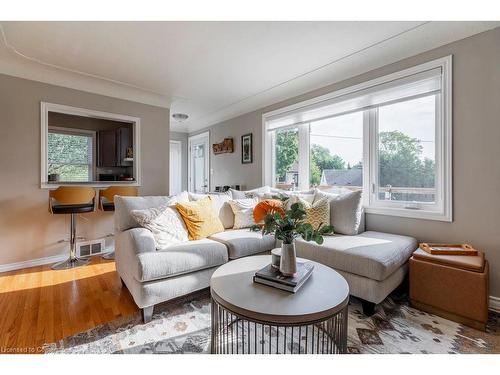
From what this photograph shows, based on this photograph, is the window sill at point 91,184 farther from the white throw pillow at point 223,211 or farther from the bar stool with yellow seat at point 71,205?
the white throw pillow at point 223,211

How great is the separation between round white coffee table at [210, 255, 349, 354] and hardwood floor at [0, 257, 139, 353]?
3.29ft

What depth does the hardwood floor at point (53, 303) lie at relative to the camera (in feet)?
5.39

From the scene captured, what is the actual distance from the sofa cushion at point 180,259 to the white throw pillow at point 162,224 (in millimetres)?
98

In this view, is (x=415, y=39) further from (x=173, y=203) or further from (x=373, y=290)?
(x=173, y=203)

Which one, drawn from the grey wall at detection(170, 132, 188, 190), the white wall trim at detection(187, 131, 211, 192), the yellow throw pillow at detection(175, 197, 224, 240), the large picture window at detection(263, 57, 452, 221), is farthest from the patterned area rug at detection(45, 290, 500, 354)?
the grey wall at detection(170, 132, 188, 190)

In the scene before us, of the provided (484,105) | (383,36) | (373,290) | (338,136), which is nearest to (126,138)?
Result: (338,136)

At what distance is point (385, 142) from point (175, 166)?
486 centimetres

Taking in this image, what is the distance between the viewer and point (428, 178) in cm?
246

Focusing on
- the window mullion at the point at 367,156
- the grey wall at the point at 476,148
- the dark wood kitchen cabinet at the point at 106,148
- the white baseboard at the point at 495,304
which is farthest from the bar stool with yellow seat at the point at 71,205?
the white baseboard at the point at 495,304

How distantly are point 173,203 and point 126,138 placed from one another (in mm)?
3045

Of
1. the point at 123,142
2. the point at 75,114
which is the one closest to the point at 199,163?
the point at 123,142

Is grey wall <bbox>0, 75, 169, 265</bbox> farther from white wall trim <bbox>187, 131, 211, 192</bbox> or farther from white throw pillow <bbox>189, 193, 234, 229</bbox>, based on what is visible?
white wall trim <bbox>187, 131, 211, 192</bbox>

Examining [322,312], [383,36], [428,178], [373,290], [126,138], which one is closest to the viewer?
[322,312]

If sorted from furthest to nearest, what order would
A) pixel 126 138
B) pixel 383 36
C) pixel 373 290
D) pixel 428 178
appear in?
pixel 126 138 < pixel 428 178 < pixel 383 36 < pixel 373 290
